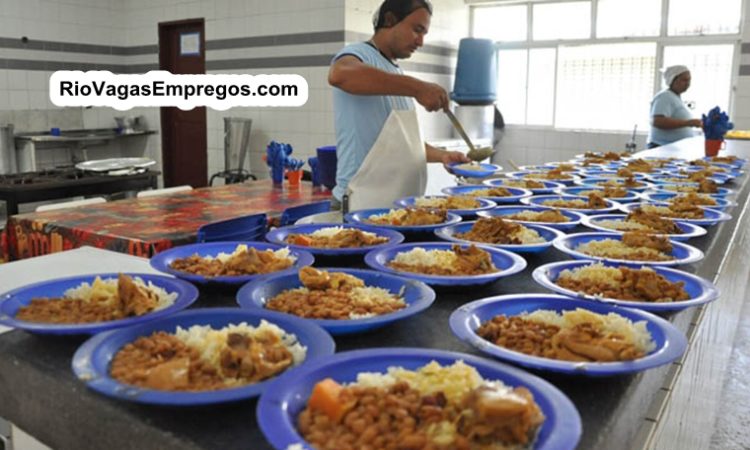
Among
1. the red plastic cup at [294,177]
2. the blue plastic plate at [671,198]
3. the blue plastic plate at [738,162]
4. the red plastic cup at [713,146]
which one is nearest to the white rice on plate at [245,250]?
the blue plastic plate at [671,198]

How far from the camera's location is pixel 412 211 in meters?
2.13

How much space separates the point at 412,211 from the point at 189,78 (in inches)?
267

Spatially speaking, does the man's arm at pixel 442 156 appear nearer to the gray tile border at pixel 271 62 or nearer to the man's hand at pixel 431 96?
the man's hand at pixel 431 96

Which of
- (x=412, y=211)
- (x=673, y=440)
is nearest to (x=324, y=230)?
(x=412, y=211)

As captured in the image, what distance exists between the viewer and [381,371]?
99 cm

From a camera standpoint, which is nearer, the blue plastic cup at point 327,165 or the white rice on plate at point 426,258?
the white rice on plate at point 426,258

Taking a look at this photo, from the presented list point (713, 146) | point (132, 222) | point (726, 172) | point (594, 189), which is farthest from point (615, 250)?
point (713, 146)

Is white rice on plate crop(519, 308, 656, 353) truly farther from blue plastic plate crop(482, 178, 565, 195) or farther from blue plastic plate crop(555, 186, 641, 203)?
blue plastic plate crop(482, 178, 565, 195)

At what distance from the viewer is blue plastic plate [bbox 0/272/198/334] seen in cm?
110

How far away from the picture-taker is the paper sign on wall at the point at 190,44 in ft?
26.0

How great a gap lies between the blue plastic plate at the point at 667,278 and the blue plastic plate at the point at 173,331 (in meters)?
0.57

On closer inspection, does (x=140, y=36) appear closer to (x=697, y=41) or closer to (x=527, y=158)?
(x=527, y=158)

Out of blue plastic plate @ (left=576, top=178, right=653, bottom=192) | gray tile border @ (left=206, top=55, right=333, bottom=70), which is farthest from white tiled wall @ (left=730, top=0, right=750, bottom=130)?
blue plastic plate @ (left=576, top=178, right=653, bottom=192)

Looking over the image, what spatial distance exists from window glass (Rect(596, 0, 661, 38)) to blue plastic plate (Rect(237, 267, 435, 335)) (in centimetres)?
709
